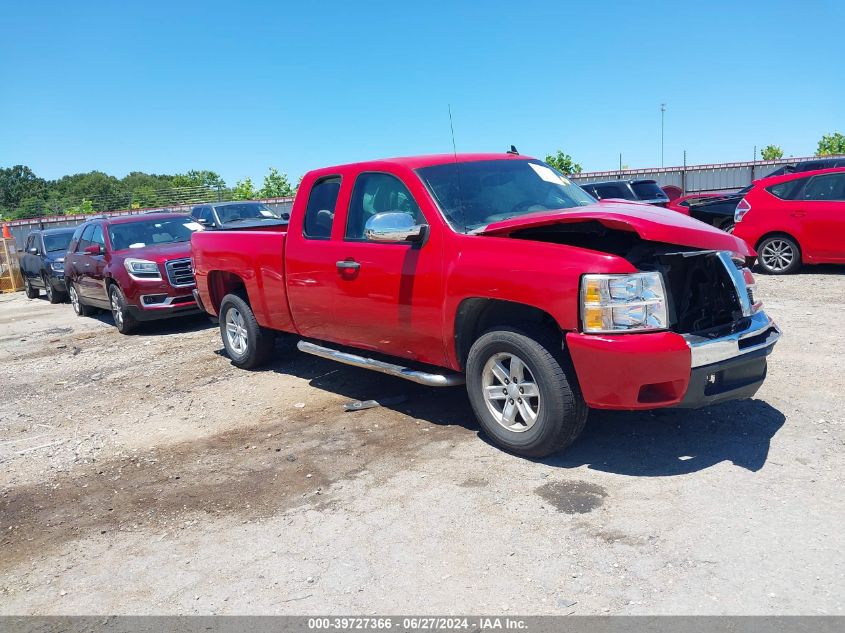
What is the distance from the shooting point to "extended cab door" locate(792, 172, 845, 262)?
437 inches

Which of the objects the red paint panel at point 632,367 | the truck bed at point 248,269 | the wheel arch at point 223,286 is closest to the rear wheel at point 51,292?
the truck bed at point 248,269

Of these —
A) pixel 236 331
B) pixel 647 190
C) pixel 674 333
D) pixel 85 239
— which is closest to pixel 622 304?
pixel 674 333

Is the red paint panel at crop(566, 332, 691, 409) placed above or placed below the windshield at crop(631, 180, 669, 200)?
below

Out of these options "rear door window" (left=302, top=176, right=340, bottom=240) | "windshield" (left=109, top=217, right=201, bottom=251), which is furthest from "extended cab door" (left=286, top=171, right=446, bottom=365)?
"windshield" (left=109, top=217, right=201, bottom=251)

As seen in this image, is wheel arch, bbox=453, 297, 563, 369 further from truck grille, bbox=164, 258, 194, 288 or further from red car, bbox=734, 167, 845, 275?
red car, bbox=734, 167, 845, 275

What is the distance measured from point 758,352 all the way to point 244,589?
3.20 m

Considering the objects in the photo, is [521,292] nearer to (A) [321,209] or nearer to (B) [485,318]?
(B) [485,318]

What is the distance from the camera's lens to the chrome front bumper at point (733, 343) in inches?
164

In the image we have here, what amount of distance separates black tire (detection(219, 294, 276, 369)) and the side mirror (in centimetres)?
278

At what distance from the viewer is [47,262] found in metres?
16.2

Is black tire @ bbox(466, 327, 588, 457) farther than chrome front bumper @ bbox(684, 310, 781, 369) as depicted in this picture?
Yes

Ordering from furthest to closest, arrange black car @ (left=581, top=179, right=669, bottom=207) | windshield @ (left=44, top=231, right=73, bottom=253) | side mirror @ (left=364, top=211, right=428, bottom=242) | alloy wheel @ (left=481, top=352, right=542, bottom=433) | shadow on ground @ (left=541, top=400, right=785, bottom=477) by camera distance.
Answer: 1. black car @ (left=581, top=179, right=669, bottom=207)
2. windshield @ (left=44, top=231, right=73, bottom=253)
3. side mirror @ (left=364, top=211, right=428, bottom=242)
4. alloy wheel @ (left=481, top=352, right=542, bottom=433)
5. shadow on ground @ (left=541, top=400, right=785, bottom=477)

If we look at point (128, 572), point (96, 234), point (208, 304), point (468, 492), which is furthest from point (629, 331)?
point (96, 234)

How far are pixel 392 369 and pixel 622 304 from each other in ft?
6.45
